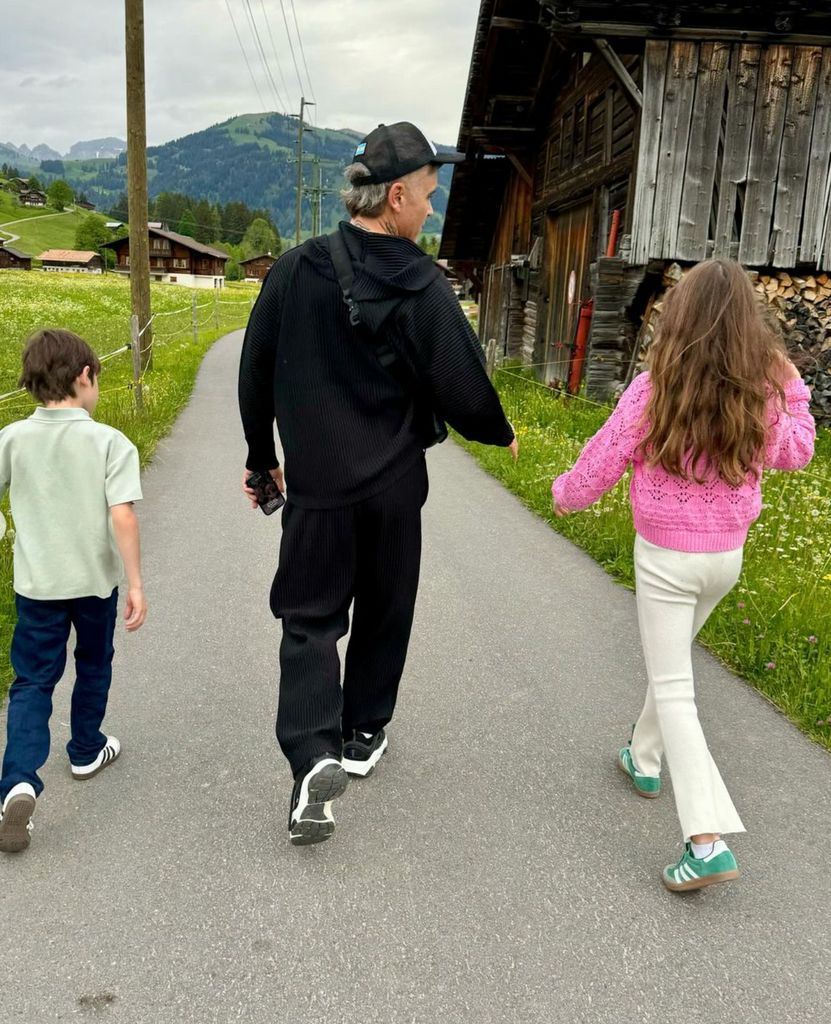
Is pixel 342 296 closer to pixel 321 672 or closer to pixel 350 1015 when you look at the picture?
pixel 321 672

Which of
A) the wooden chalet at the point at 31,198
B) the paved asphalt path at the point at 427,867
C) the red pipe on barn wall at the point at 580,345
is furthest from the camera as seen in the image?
the wooden chalet at the point at 31,198

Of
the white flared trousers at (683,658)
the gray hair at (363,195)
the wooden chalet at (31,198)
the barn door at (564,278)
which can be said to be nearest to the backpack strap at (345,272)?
the gray hair at (363,195)

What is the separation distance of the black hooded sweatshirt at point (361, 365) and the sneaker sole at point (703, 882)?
1565 millimetres

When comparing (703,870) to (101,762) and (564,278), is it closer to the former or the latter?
(101,762)

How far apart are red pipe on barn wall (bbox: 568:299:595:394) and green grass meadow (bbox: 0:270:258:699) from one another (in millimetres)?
6354

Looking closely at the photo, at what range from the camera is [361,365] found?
8.75 feet

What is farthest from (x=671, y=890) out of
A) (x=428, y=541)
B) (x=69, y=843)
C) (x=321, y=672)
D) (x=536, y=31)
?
(x=536, y=31)

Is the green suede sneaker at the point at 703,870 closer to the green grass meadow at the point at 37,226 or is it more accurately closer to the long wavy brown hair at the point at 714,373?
the long wavy brown hair at the point at 714,373

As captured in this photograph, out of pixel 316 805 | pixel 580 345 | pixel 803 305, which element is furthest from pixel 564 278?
pixel 316 805

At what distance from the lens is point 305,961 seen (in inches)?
91.4

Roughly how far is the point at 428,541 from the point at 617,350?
21.9 feet

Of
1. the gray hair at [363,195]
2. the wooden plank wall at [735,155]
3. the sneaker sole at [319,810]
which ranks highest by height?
the wooden plank wall at [735,155]

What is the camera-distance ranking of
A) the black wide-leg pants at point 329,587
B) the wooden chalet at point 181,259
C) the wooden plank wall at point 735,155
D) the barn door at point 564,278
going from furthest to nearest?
the wooden chalet at point 181,259 → the barn door at point 564,278 → the wooden plank wall at point 735,155 → the black wide-leg pants at point 329,587

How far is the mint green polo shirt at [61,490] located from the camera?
9.29 feet
